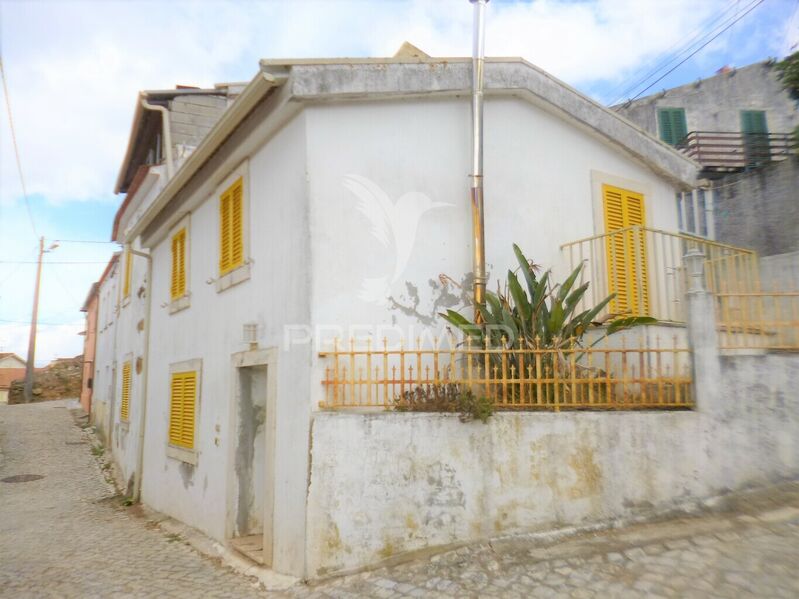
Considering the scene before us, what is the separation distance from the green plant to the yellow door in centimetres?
269

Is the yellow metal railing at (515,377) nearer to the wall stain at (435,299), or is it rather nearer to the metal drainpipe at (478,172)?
the wall stain at (435,299)

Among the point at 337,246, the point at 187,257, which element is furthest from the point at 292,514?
the point at 187,257

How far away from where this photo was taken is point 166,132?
12.9m

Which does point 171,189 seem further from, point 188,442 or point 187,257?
point 188,442

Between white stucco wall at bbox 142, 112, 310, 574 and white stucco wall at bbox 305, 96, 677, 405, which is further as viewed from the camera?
white stucco wall at bbox 305, 96, 677, 405

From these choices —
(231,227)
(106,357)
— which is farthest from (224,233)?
(106,357)

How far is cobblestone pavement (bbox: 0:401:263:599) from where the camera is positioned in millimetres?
6426

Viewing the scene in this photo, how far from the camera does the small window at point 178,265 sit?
1050 centimetres

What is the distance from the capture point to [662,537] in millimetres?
5145

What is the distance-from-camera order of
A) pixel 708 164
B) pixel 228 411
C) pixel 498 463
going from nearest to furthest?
pixel 498 463 < pixel 228 411 < pixel 708 164

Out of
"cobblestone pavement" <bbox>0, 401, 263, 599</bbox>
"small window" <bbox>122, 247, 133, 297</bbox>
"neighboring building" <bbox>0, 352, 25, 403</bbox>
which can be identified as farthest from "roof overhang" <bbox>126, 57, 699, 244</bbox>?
"neighboring building" <bbox>0, 352, 25, 403</bbox>

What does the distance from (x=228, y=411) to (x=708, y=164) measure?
41.7 ft

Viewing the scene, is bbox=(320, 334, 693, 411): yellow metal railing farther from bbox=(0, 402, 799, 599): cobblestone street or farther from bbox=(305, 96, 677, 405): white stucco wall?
bbox=(0, 402, 799, 599): cobblestone street

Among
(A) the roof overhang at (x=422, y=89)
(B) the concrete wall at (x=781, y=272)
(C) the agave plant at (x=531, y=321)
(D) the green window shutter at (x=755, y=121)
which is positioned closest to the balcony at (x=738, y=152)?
(D) the green window shutter at (x=755, y=121)
